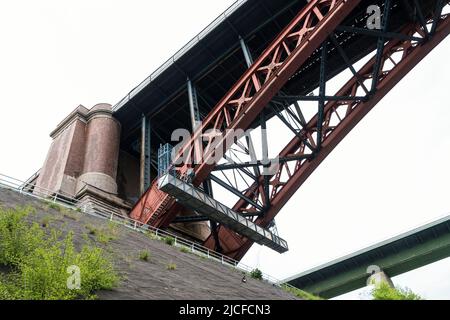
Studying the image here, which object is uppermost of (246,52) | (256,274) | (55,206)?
(246,52)

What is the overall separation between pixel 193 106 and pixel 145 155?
470 cm

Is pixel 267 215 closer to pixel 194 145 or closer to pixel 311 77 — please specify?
pixel 194 145

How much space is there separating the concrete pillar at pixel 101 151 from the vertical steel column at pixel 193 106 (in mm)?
5642

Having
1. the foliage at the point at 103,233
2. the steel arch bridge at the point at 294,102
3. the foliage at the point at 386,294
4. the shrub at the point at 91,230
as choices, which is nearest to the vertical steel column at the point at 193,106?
the steel arch bridge at the point at 294,102

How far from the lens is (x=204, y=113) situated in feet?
99.0

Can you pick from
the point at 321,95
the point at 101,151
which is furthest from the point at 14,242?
the point at 101,151

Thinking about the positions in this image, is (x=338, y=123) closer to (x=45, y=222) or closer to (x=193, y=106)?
(x=193, y=106)

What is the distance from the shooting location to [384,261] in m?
32.3

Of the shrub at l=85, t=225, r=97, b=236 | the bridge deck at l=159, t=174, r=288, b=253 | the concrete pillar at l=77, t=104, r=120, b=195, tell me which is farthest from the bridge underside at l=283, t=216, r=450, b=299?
the shrub at l=85, t=225, r=97, b=236

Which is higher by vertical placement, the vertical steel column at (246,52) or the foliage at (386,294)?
the vertical steel column at (246,52)

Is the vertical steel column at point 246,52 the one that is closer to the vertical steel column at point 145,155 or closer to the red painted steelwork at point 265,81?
the red painted steelwork at point 265,81

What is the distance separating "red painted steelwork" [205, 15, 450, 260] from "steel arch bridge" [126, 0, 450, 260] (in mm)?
45

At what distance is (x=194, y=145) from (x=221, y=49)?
646 cm

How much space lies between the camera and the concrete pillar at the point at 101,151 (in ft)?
86.4
